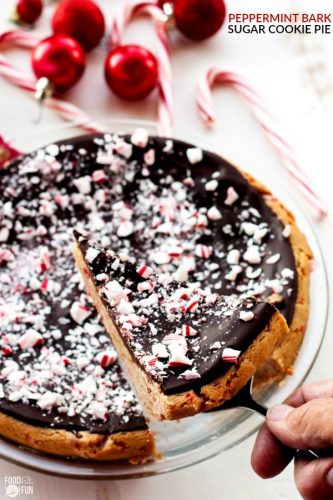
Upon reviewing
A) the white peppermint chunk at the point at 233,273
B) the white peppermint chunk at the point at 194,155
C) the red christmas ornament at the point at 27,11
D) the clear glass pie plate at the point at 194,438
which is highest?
the red christmas ornament at the point at 27,11

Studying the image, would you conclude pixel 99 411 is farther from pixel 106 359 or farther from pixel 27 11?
pixel 27 11

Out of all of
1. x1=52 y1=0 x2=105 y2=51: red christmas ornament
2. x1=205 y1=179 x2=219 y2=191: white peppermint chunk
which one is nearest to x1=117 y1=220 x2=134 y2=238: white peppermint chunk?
x1=205 y1=179 x2=219 y2=191: white peppermint chunk

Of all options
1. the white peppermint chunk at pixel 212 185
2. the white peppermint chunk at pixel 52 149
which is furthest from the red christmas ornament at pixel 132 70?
the white peppermint chunk at pixel 212 185

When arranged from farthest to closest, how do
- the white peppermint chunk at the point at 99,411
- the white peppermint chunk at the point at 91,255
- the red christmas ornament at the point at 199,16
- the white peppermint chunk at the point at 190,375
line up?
the red christmas ornament at the point at 199,16 < the white peppermint chunk at the point at 91,255 < the white peppermint chunk at the point at 99,411 < the white peppermint chunk at the point at 190,375

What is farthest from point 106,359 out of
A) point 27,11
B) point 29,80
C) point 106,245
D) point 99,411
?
point 27,11

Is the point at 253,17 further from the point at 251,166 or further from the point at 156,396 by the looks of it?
the point at 156,396

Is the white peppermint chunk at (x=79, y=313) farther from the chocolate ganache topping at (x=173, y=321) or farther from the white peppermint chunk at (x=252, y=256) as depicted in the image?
the white peppermint chunk at (x=252, y=256)

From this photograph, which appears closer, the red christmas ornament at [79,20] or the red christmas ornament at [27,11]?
the red christmas ornament at [79,20]
